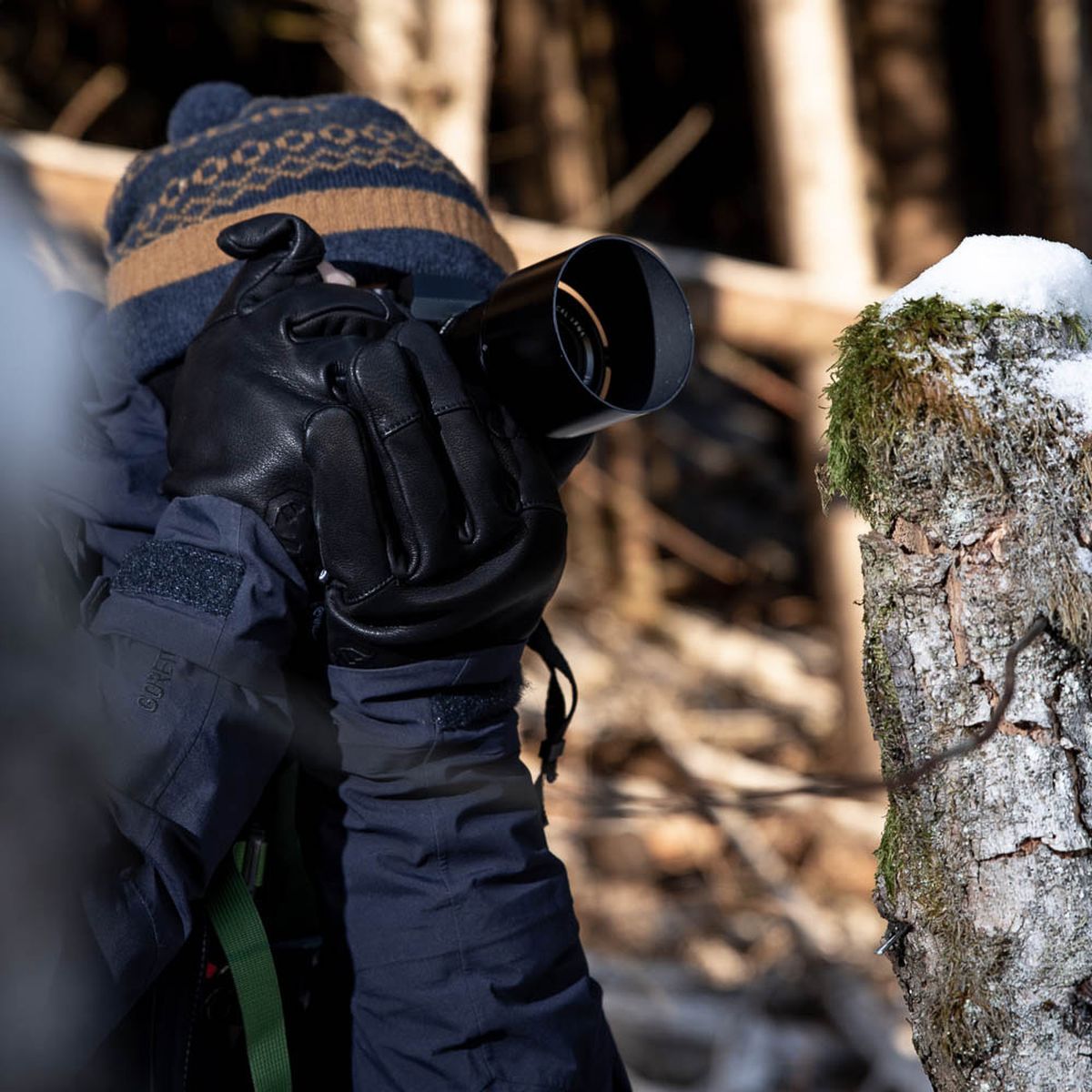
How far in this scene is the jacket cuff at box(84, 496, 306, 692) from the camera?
80 centimetres

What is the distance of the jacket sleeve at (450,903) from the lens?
2.82 feet

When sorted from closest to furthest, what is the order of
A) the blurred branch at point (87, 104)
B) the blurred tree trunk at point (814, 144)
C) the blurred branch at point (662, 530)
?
the blurred tree trunk at point (814, 144) < the blurred branch at point (87, 104) < the blurred branch at point (662, 530)

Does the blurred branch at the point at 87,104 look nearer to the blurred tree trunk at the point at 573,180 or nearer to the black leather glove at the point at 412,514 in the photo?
the blurred tree trunk at the point at 573,180

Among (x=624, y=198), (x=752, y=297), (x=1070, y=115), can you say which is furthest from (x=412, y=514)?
(x=1070, y=115)

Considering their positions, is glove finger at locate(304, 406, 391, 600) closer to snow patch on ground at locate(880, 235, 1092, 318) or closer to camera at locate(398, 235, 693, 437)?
camera at locate(398, 235, 693, 437)

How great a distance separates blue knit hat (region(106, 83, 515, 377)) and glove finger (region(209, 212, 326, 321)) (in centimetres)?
15

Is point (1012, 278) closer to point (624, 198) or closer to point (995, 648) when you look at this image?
point (995, 648)

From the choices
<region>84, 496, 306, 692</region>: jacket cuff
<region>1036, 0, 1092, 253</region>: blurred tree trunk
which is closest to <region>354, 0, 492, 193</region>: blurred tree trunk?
<region>84, 496, 306, 692</region>: jacket cuff

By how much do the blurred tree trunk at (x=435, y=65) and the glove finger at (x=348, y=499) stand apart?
1.74 m

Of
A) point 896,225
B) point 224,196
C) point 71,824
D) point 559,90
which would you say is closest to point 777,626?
point 896,225

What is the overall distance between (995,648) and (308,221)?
0.73 m

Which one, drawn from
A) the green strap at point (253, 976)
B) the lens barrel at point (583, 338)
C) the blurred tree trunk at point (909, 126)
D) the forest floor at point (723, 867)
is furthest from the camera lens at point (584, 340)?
the blurred tree trunk at point (909, 126)

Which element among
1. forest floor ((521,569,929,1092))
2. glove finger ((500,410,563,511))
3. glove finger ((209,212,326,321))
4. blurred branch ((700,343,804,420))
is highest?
glove finger ((209,212,326,321))

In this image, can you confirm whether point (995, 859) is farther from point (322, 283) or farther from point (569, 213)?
point (569, 213)
